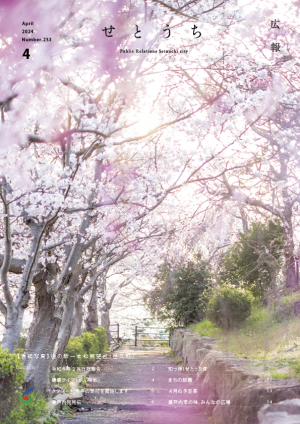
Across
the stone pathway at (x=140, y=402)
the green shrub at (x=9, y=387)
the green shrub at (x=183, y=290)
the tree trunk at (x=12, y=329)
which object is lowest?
the stone pathway at (x=140, y=402)

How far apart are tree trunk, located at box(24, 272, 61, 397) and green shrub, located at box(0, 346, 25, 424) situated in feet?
7.40

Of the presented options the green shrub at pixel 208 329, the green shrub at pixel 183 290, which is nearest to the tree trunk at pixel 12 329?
the green shrub at pixel 208 329

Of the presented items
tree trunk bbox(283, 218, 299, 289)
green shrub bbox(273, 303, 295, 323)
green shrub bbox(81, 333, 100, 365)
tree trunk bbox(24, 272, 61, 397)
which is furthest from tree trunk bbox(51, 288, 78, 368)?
tree trunk bbox(283, 218, 299, 289)

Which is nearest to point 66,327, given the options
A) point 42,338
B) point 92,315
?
point 42,338

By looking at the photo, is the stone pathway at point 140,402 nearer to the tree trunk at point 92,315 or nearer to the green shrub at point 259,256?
the green shrub at point 259,256

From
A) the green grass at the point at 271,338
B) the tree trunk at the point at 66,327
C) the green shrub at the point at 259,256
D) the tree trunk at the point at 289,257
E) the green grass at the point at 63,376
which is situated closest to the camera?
the green grass at the point at 271,338

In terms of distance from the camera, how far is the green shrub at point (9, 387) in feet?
12.6

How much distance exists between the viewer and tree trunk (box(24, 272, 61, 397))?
20.4 ft

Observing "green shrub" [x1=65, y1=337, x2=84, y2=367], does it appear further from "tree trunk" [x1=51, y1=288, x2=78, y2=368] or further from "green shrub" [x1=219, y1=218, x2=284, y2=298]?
"green shrub" [x1=219, y1=218, x2=284, y2=298]

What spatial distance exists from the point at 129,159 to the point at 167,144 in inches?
31.5

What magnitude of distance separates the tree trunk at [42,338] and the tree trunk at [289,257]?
5.49 meters

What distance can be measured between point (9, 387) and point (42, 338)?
2.40 metres

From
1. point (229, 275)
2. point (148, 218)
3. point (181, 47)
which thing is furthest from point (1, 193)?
point (229, 275)

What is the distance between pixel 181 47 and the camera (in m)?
5.50
